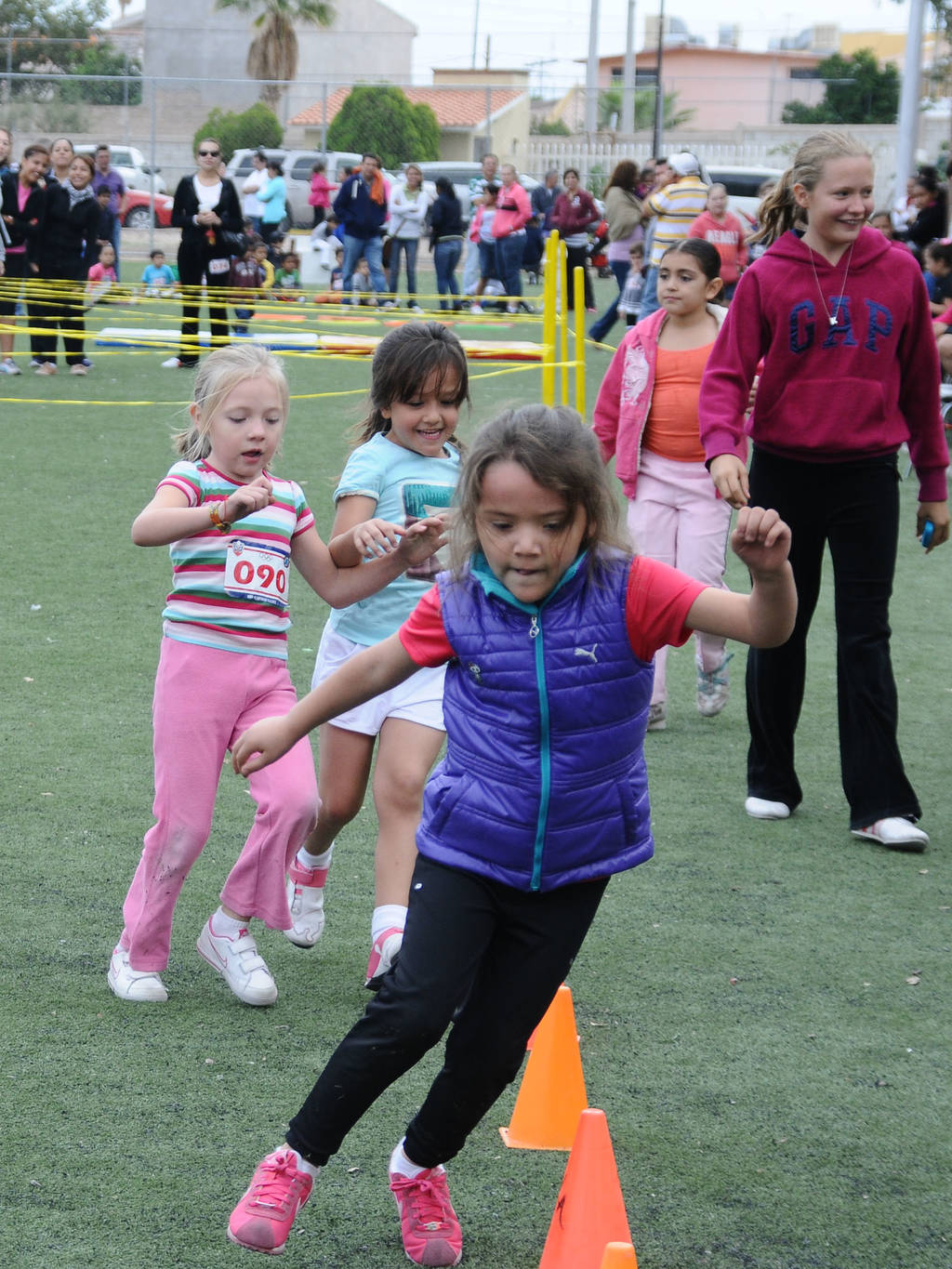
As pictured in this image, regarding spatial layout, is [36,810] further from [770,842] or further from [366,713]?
[770,842]

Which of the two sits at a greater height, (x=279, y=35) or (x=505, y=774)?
(x=279, y=35)

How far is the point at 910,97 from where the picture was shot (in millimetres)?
23219

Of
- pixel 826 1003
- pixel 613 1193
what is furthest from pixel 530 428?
pixel 826 1003

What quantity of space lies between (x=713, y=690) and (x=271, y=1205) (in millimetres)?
4182

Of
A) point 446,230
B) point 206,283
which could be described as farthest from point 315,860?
→ point 446,230

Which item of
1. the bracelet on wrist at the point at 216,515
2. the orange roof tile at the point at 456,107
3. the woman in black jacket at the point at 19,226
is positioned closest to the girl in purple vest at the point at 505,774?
the bracelet on wrist at the point at 216,515

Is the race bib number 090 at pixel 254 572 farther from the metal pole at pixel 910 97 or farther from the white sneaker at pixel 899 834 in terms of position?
the metal pole at pixel 910 97

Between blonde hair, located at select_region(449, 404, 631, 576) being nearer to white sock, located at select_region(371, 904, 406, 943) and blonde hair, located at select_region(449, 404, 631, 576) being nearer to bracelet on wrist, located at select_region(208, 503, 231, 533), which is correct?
bracelet on wrist, located at select_region(208, 503, 231, 533)

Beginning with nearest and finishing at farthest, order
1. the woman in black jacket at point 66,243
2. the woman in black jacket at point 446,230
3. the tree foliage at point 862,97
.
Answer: the woman in black jacket at point 66,243, the woman in black jacket at point 446,230, the tree foliage at point 862,97

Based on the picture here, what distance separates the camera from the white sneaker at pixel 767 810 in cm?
536

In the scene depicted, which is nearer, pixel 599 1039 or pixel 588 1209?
pixel 588 1209

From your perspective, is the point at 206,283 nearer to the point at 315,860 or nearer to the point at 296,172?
the point at 315,860

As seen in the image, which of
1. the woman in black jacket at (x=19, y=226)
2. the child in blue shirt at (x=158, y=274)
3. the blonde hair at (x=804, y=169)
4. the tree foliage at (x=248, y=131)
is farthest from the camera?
the tree foliage at (x=248, y=131)

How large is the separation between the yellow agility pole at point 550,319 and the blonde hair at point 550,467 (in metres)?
7.82
